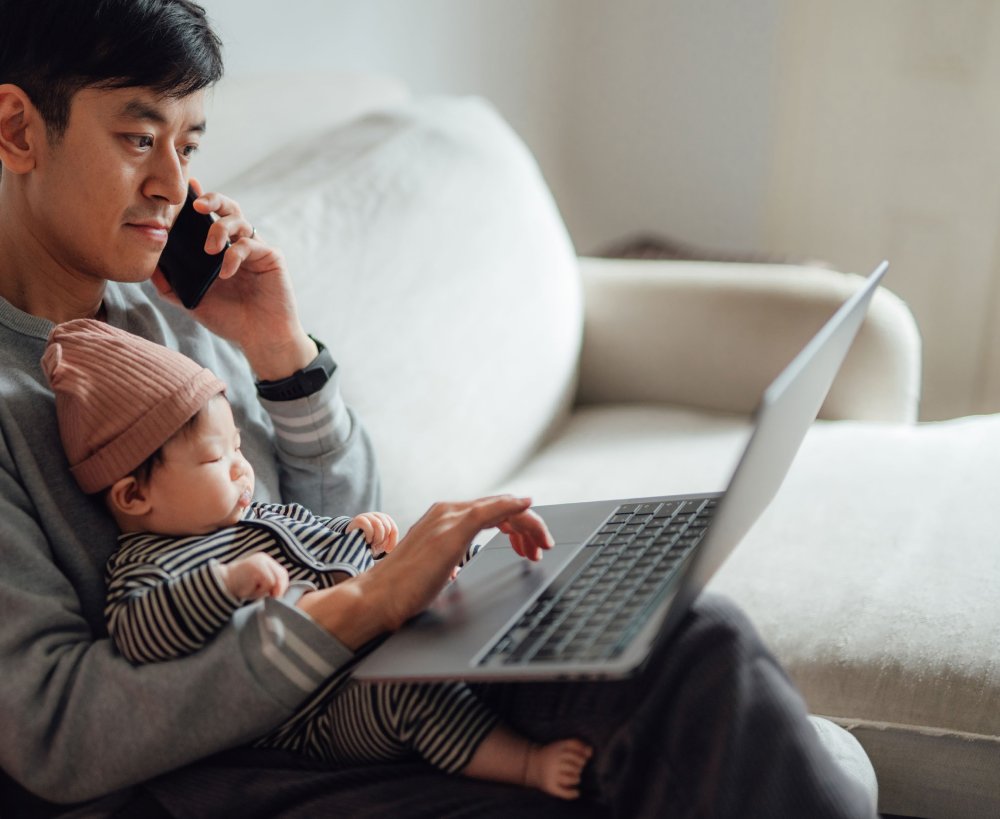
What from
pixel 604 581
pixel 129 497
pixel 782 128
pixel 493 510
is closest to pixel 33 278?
pixel 129 497

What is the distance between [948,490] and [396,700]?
3.35 feet

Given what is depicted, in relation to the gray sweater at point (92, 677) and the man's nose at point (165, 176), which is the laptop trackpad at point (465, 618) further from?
the man's nose at point (165, 176)

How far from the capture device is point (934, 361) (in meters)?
3.08

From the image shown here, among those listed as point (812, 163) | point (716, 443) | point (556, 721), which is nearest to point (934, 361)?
point (812, 163)

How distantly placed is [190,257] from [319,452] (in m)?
0.24

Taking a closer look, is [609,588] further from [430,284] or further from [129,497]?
[430,284]

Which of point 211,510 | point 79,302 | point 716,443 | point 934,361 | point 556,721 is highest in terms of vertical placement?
point 79,302

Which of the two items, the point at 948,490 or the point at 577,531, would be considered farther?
the point at 948,490

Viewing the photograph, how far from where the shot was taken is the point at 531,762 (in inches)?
34.9

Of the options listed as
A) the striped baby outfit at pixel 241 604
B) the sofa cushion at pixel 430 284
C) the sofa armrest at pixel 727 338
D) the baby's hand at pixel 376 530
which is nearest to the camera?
the striped baby outfit at pixel 241 604

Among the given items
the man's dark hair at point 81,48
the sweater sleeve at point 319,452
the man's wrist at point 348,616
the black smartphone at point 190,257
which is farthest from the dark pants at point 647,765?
the man's dark hair at point 81,48

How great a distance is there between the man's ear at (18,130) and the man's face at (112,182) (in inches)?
0.4

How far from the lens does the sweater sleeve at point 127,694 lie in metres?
0.87

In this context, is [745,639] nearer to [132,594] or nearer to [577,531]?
[577,531]
